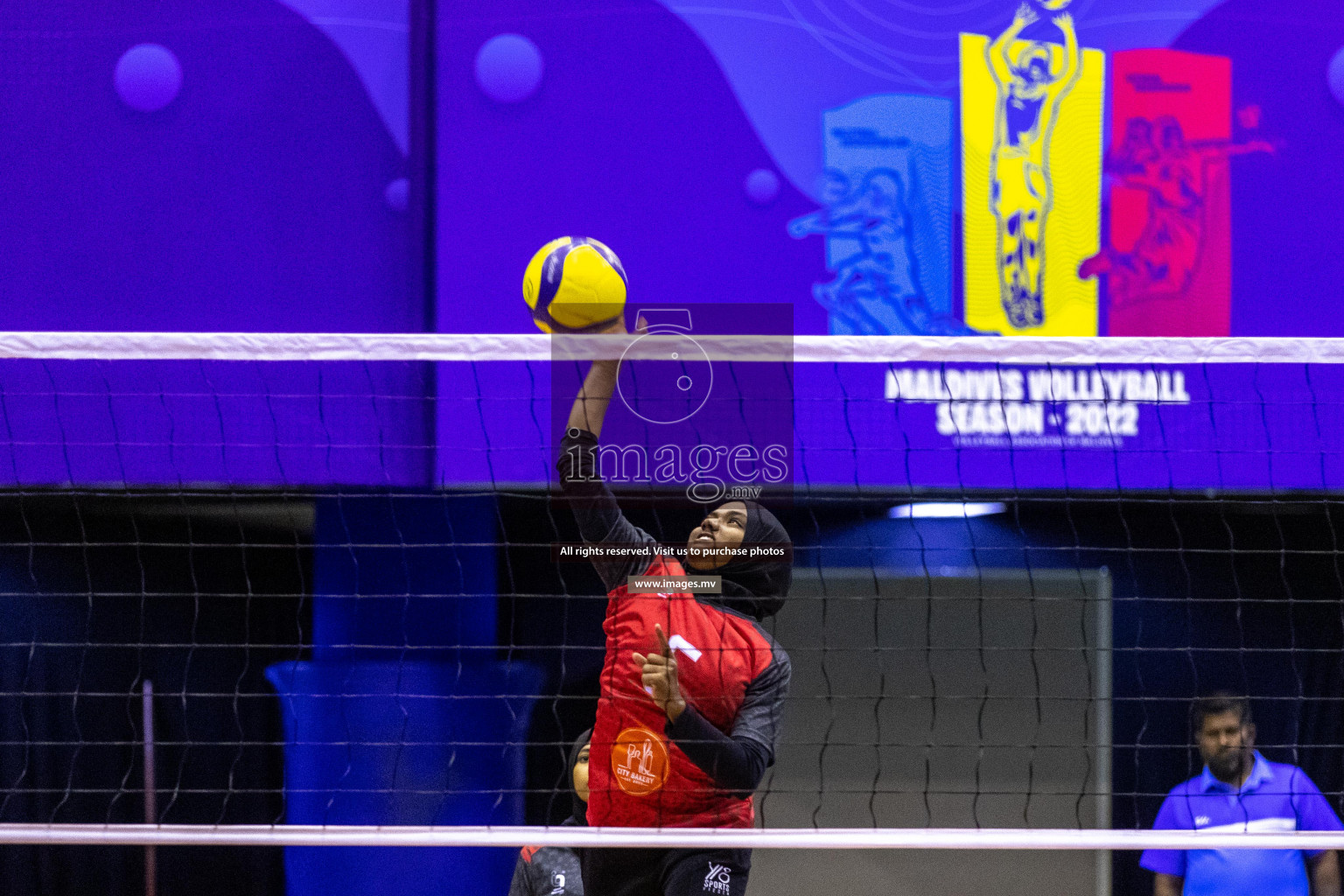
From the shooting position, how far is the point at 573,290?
294cm

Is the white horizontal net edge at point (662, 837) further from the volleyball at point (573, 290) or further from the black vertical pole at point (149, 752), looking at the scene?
the black vertical pole at point (149, 752)

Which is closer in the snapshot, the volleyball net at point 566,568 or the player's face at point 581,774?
the player's face at point 581,774

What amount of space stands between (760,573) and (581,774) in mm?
939

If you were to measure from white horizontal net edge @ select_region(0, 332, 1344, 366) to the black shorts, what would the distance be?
1287 millimetres

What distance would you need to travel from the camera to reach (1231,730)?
3.56m

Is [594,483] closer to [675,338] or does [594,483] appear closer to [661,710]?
[675,338]

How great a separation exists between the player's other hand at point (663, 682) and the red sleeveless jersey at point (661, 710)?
9 centimetres

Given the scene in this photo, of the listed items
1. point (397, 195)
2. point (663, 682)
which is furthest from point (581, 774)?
point (397, 195)

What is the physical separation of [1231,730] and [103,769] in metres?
4.26

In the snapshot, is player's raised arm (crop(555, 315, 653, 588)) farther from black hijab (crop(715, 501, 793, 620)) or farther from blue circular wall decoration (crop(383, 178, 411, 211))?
blue circular wall decoration (crop(383, 178, 411, 211))

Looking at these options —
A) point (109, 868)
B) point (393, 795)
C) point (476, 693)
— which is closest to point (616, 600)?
point (476, 693)

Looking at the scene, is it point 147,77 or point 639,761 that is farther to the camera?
point 147,77

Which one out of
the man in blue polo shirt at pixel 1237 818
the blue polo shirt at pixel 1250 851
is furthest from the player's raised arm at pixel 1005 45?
the blue polo shirt at pixel 1250 851

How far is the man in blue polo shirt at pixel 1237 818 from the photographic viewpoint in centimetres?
358
